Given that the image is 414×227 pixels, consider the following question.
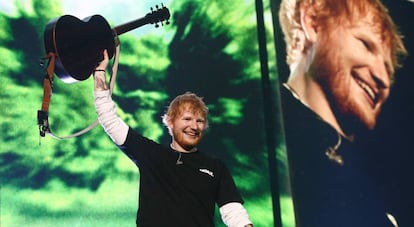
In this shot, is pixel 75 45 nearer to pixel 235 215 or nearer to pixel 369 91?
pixel 235 215

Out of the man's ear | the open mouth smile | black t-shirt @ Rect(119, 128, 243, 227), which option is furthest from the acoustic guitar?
the open mouth smile

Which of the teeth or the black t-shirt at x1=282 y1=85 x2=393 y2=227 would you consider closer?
the black t-shirt at x1=282 y1=85 x2=393 y2=227

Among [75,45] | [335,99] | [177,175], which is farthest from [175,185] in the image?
[335,99]

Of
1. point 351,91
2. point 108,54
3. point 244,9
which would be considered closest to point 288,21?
point 244,9

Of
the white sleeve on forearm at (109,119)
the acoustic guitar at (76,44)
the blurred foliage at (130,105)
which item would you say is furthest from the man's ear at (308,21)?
the white sleeve on forearm at (109,119)

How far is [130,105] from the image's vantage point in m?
1.80

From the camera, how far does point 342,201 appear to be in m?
2.04

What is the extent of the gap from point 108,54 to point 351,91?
1298 millimetres

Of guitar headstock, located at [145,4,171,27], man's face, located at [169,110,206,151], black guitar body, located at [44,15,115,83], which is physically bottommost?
man's face, located at [169,110,206,151]

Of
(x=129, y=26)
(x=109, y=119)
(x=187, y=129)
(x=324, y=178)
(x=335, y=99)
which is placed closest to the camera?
(x=109, y=119)

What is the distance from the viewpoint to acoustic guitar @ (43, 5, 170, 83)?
134cm

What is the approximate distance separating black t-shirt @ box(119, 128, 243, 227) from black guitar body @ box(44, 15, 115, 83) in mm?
248

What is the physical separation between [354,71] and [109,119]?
1410mm

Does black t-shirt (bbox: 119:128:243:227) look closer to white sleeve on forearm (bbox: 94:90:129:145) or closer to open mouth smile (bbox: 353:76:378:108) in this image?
white sleeve on forearm (bbox: 94:90:129:145)
